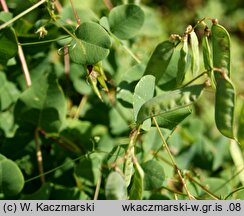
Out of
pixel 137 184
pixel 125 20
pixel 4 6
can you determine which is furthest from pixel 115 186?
pixel 4 6

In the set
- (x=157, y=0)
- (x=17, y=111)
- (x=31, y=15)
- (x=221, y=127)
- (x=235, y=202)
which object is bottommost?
(x=235, y=202)

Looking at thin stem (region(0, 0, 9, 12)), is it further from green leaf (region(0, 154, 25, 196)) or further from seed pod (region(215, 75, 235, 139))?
seed pod (region(215, 75, 235, 139))

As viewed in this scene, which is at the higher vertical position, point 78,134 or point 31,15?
point 31,15

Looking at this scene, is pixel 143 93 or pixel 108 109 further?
pixel 108 109

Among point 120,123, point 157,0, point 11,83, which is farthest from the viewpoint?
point 157,0

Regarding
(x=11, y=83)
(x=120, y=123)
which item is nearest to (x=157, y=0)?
(x=120, y=123)

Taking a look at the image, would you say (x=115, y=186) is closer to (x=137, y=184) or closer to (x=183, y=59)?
(x=137, y=184)

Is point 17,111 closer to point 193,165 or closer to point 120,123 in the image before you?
A: point 120,123
